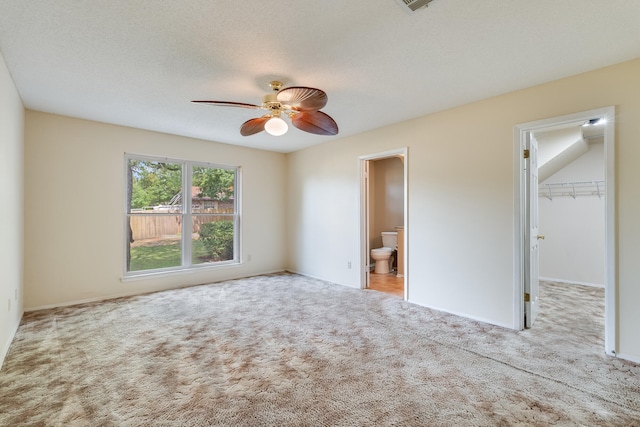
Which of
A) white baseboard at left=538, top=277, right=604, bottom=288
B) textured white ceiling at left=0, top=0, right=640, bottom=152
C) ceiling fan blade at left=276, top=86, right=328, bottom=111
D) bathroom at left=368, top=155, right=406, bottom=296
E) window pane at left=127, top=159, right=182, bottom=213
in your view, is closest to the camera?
textured white ceiling at left=0, top=0, right=640, bottom=152

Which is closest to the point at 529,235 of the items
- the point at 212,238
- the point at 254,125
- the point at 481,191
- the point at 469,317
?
the point at 481,191

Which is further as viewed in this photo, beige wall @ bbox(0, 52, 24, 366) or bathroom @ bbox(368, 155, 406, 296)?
bathroom @ bbox(368, 155, 406, 296)

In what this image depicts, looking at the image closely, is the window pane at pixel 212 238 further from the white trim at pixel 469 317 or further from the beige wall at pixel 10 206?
the white trim at pixel 469 317

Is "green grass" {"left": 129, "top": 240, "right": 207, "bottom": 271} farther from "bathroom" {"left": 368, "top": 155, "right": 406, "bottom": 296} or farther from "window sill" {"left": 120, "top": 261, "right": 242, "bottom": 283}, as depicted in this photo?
"bathroom" {"left": 368, "top": 155, "right": 406, "bottom": 296}

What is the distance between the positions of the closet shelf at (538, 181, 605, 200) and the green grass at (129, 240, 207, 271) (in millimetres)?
6168

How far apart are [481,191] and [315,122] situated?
1.98 m

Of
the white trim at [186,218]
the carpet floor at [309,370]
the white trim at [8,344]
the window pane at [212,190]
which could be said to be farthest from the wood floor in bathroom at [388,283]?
the white trim at [8,344]

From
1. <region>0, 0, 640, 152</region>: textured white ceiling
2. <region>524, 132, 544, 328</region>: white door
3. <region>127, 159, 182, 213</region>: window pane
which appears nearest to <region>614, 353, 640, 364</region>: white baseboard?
<region>524, 132, 544, 328</region>: white door

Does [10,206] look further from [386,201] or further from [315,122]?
[386,201]

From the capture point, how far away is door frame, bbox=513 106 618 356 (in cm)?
248

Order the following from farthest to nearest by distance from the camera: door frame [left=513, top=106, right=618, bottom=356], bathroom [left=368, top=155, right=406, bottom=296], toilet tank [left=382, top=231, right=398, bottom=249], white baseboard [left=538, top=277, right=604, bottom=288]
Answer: bathroom [left=368, top=155, right=406, bottom=296], toilet tank [left=382, top=231, right=398, bottom=249], white baseboard [left=538, top=277, right=604, bottom=288], door frame [left=513, top=106, right=618, bottom=356]

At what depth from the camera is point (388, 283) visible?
5.06m

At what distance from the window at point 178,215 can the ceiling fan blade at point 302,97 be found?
316 centimetres

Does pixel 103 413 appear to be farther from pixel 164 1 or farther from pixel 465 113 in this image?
pixel 465 113
